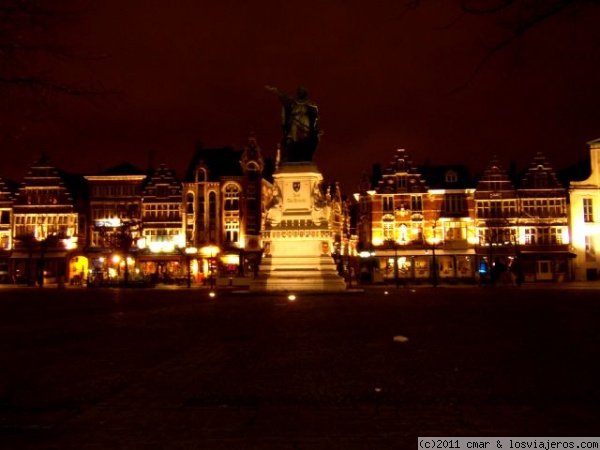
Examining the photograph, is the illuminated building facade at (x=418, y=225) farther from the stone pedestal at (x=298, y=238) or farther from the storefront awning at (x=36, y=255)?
the stone pedestal at (x=298, y=238)

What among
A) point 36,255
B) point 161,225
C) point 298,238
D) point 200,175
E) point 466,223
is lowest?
point 298,238

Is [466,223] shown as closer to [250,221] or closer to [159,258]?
[250,221]

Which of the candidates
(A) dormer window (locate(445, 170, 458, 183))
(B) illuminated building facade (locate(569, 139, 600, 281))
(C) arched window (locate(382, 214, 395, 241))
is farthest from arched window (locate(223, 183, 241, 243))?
(B) illuminated building facade (locate(569, 139, 600, 281))

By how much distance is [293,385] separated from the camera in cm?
673

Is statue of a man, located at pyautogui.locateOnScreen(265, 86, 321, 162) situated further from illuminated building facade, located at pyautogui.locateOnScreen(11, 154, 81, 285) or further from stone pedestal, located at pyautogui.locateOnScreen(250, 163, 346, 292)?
illuminated building facade, located at pyautogui.locateOnScreen(11, 154, 81, 285)

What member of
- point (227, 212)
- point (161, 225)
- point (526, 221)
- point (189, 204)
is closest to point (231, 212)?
point (227, 212)

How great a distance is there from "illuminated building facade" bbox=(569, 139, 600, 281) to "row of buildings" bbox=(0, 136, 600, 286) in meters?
0.10

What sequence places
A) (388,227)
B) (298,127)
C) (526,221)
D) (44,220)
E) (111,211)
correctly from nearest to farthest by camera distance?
1. (298,127)
2. (526,221)
3. (388,227)
4. (44,220)
5. (111,211)

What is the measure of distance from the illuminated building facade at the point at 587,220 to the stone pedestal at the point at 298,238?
4257cm

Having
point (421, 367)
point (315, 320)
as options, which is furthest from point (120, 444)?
point (315, 320)

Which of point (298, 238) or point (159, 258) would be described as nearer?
point (298, 238)

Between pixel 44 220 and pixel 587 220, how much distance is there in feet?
188

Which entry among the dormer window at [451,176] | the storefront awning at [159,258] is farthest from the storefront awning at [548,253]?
the storefront awning at [159,258]

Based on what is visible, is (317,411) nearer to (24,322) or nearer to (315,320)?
(315,320)
